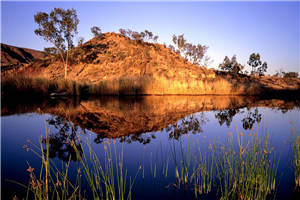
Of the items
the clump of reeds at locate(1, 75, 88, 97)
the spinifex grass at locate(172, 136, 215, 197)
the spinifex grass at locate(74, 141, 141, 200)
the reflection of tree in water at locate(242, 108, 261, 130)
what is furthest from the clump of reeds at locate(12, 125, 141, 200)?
the clump of reeds at locate(1, 75, 88, 97)

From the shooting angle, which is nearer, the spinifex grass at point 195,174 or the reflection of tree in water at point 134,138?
the spinifex grass at point 195,174

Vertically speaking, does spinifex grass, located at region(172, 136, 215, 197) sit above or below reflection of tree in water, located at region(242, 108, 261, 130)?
below

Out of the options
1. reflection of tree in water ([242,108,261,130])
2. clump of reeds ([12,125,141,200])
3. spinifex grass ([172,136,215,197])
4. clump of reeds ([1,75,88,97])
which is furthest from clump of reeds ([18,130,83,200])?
clump of reeds ([1,75,88,97])

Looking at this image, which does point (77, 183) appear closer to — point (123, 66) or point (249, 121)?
point (249, 121)

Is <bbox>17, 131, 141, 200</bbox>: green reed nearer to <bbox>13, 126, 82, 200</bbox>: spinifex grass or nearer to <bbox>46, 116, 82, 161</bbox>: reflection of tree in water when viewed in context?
<bbox>13, 126, 82, 200</bbox>: spinifex grass

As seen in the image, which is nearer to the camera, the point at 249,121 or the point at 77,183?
the point at 77,183

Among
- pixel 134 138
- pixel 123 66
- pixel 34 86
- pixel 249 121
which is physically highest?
pixel 123 66

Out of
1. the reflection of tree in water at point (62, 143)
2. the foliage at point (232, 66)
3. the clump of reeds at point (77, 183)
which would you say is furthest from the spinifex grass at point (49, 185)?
the foliage at point (232, 66)

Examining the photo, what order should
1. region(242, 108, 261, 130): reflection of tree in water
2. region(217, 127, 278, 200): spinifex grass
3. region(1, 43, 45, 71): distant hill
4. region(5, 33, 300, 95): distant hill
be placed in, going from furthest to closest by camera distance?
region(1, 43, 45, 71): distant hill → region(5, 33, 300, 95): distant hill → region(242, 108, 261, 130): reflection of tree in water → region(217, 127, 278, 200): spinifex grass

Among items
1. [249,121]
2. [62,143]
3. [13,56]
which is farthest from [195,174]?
[13,56]

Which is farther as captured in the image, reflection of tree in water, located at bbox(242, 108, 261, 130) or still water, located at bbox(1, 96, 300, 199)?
reflection of tree in water, located at bbox(242, 108, 261, 130)

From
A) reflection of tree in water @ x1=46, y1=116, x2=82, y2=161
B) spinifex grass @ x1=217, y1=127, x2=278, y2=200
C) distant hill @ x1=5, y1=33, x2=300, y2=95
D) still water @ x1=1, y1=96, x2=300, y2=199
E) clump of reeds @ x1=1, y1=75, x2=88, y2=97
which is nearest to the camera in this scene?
spinifex grass @ x1=217, y1=127, x2=278, y2=200

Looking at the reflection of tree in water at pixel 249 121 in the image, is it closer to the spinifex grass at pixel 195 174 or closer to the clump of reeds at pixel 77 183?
the spinifex grass at pixel 195 174

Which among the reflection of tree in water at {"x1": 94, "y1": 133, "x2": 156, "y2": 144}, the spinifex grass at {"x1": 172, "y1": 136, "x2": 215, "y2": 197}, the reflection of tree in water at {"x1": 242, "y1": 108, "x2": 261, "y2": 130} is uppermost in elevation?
the reflection of tree in water at {"x1": 242, "y1": 108, "x2": 261, "y2": 130}
